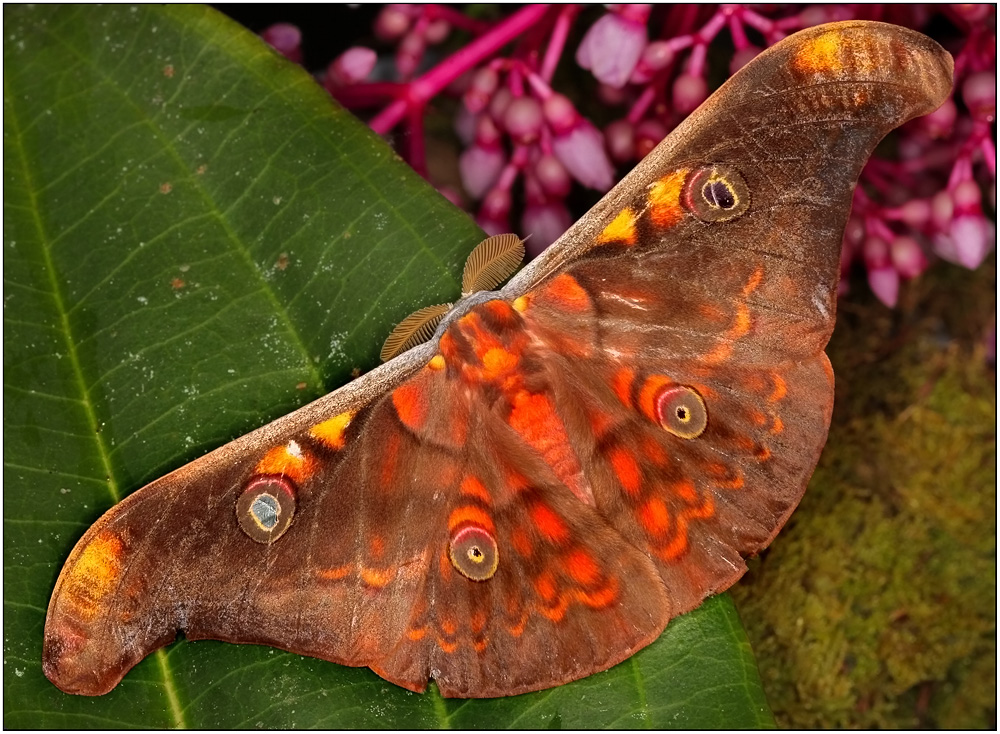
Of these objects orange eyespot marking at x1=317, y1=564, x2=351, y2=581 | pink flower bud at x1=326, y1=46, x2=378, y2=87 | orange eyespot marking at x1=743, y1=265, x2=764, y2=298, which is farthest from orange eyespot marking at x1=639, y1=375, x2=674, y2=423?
pink flower bud at x1=326, y1=46, x2=378, y2=87

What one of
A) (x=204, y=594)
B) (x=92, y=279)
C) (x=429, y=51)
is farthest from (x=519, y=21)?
(x=204, y=594)

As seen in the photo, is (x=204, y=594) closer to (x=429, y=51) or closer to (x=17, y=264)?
(x=17, y=264)

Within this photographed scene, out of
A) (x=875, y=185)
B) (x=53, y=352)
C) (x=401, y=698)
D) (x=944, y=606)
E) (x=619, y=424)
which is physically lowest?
(x=944, y=606)

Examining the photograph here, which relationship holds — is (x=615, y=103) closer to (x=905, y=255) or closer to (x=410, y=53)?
(x=410, y=53)

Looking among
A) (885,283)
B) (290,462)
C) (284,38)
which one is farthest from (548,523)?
(284,38)

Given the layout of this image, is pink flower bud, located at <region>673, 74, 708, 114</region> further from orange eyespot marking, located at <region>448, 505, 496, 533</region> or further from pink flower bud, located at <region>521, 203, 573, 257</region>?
orange eyespot marking, located at <region>448, 505, 496, 533</region>
